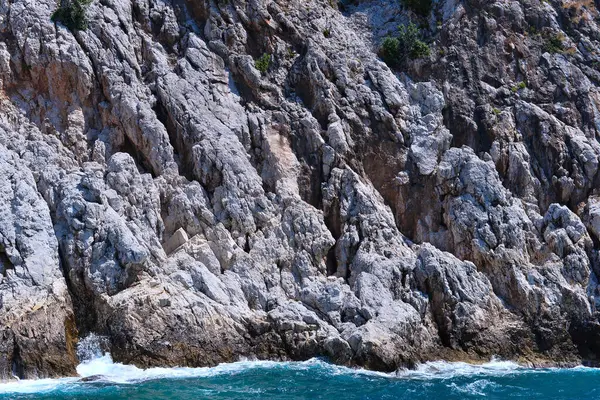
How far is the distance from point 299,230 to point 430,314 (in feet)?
23.4

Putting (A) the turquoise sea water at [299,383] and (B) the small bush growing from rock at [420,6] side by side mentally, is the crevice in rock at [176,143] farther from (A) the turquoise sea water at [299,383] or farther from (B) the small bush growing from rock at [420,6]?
(B) the small bush growing from rock at [420,6]

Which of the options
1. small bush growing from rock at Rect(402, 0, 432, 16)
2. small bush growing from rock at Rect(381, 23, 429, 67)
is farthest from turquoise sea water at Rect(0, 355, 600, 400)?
small bush growing from rock at Rect(402, 0, 432, 16)

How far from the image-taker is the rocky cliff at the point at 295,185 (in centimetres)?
3020

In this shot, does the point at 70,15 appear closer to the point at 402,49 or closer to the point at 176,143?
the point at 176,143

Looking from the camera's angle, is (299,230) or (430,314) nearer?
(430,314)

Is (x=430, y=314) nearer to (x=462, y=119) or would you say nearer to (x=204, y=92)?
(x=462, y=119)

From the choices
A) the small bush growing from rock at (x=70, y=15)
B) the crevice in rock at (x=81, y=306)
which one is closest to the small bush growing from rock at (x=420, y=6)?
the small bush growing from rock at (x=70, y=15)

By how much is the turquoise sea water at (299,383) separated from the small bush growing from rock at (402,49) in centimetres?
1967

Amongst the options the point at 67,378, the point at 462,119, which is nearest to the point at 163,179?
the point at 67,378

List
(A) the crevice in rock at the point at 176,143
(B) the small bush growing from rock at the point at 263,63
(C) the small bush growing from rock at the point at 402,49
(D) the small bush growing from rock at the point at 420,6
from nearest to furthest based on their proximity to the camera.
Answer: (A) the crevice in rock at the point at 176,143 < (B) the small bush growing from rock at the point at 263,63 < (C) the small bush growing from rock at the point at 402,49 < (D) the small bush growing from rock at the point at 420,6

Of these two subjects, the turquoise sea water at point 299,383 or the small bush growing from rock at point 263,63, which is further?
the small bush growing from rock at point 263,63

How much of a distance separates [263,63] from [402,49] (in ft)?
27.9

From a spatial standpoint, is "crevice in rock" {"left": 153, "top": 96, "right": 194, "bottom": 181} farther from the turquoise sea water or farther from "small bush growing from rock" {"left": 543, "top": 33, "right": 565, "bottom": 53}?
"small bush growing from rock" {"left": 543, "top": 33, "right": 565, "bottom": 53}

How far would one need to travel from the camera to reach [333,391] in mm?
26297
